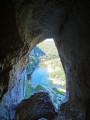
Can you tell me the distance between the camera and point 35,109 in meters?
3.17

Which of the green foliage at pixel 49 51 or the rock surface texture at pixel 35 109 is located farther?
the green foliage at pixel 49 51

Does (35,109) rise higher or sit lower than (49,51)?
lower

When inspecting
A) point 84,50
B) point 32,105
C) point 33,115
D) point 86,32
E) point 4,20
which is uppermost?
point 4,20

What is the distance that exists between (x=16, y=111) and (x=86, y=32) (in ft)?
11.8

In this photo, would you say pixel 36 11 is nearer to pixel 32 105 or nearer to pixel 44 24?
pixel 44 24

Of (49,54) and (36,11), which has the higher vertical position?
(49,54)

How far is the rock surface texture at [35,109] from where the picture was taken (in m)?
3.07

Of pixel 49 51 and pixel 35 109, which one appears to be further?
pixel 49 51

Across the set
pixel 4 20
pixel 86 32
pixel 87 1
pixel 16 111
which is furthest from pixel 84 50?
pixel 16 111

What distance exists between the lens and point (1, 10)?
3.77 feet

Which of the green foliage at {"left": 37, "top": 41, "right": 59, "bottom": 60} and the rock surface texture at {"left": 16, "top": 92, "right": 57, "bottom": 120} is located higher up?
the green foliage at {"left": 37, "top": 41, "right": 59, "bottom": 60}

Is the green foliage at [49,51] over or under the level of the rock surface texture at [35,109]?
over

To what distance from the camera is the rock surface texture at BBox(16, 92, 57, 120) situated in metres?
3.07

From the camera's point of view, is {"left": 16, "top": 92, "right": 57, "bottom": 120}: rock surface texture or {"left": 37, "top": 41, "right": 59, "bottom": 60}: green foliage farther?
{"left": 37, "top": 41, "right": 59, "bottom": 60}: green foliage
